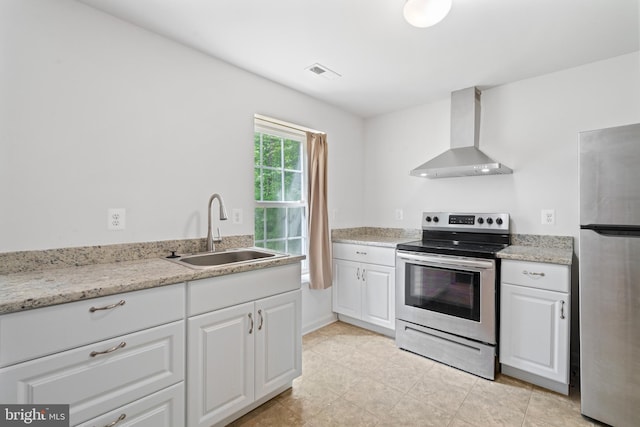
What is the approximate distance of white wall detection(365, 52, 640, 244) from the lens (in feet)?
7.13

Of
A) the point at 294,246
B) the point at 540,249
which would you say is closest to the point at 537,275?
the point at 540,249

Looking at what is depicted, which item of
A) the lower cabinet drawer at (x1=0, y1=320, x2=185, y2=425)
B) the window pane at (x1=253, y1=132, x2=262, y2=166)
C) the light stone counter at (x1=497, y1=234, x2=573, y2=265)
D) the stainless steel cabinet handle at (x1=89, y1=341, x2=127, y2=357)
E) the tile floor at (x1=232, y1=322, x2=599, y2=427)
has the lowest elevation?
the tile floor at (x1=232, y1=322, x2=599, y2=427)

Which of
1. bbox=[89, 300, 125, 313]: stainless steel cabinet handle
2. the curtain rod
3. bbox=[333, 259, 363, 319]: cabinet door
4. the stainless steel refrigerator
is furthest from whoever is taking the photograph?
bbox=[333, 259, 363, 319]: cabinet door

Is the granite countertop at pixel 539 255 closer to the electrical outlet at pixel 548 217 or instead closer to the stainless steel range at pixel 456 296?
the stainless steel range at pixel 456 296

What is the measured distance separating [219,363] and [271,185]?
156cm

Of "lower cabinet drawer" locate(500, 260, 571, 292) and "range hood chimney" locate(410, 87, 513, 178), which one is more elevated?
"range hood chimney" locate(410, 87, 513, 178)

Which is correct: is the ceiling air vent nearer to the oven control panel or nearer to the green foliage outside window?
the green foliage outside window

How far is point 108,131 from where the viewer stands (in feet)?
5.53

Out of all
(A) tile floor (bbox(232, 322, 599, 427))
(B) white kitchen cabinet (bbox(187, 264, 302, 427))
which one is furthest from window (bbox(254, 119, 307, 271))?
(A) tile floor (bbox(232, 322, 599, 427))

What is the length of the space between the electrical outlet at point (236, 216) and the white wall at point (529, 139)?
6.02 ft

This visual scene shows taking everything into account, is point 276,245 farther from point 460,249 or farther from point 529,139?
point 529,139

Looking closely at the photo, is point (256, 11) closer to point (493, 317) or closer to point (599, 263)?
point (599, 263)

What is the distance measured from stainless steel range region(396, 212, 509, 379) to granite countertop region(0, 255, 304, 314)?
1.36 m

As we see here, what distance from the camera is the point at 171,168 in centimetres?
194
